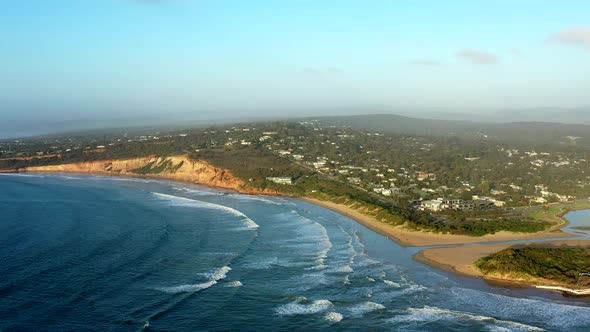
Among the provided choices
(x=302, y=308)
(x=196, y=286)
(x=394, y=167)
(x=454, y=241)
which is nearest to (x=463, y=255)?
(x=454, y=241)

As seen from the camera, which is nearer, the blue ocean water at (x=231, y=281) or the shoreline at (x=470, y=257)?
the blue ocean water at (x=231, y=281)

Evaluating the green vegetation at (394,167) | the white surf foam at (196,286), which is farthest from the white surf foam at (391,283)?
the green vegetation at (394,167)

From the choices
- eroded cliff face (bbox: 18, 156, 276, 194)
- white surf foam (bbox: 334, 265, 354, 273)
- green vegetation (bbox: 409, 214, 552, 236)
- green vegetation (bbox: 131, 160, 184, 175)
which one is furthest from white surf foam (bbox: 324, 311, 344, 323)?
green vegetation (bbox: 131, 160, 184, 175)

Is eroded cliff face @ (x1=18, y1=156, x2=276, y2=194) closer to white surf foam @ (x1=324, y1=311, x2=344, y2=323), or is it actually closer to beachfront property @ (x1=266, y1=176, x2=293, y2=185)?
beachfront property @ (x1=266, y1=176, x2=293, y2=185)

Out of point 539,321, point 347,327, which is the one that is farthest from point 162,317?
point 539,321

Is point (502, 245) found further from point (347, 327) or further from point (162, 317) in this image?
point (162, 317)

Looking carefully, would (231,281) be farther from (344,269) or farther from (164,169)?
(164,169)

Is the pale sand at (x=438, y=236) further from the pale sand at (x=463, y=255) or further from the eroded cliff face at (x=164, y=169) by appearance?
the eroded cliff face at (x=164, y=169)
